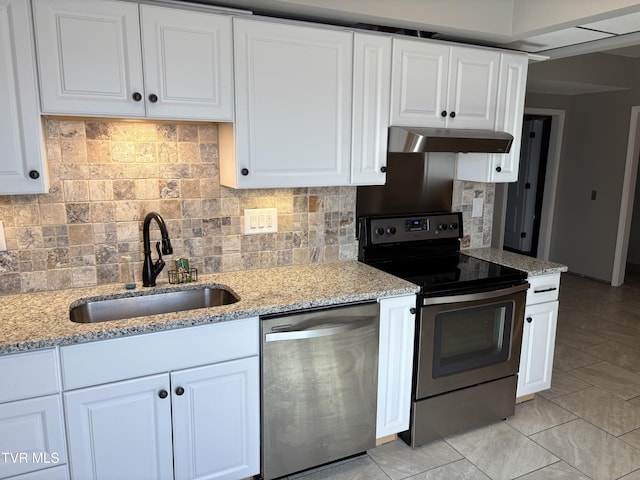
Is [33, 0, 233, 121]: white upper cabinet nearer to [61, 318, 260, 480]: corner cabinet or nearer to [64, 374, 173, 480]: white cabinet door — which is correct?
[61, 318, 260, 480]: corner cabinet

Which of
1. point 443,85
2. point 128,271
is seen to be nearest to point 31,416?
point 128,271

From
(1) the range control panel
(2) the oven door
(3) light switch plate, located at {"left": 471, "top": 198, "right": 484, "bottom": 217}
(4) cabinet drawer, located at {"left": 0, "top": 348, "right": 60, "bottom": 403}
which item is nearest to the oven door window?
(2) the oven door

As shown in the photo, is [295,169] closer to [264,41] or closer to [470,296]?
[264,41]

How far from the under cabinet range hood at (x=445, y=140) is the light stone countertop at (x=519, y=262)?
26.4 inches

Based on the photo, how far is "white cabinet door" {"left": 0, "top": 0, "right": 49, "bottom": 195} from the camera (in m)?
1.77

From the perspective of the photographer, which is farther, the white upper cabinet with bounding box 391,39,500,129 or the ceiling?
the white upper cabinet with bounding box 391,39,500,129

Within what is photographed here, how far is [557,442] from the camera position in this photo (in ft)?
8.54

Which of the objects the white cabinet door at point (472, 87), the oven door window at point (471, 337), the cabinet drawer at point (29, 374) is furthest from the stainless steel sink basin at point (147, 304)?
the white cabinet door at point (472, 87)

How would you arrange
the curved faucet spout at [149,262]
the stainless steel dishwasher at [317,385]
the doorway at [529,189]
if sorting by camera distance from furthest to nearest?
1. the doorway at [529,189]
2. the curved faucet spout at [149,262]
3. the stainless steel dishwasher at [317,385]

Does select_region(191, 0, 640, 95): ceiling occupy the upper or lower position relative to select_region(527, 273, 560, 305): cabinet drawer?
upper

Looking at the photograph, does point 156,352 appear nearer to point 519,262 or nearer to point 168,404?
point 168,404

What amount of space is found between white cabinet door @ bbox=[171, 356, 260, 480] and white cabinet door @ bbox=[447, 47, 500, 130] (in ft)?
5.75

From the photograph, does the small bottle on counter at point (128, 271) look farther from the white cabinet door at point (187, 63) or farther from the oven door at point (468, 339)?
the oven door at point (468, 339)

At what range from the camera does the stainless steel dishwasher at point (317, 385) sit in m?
2.09
